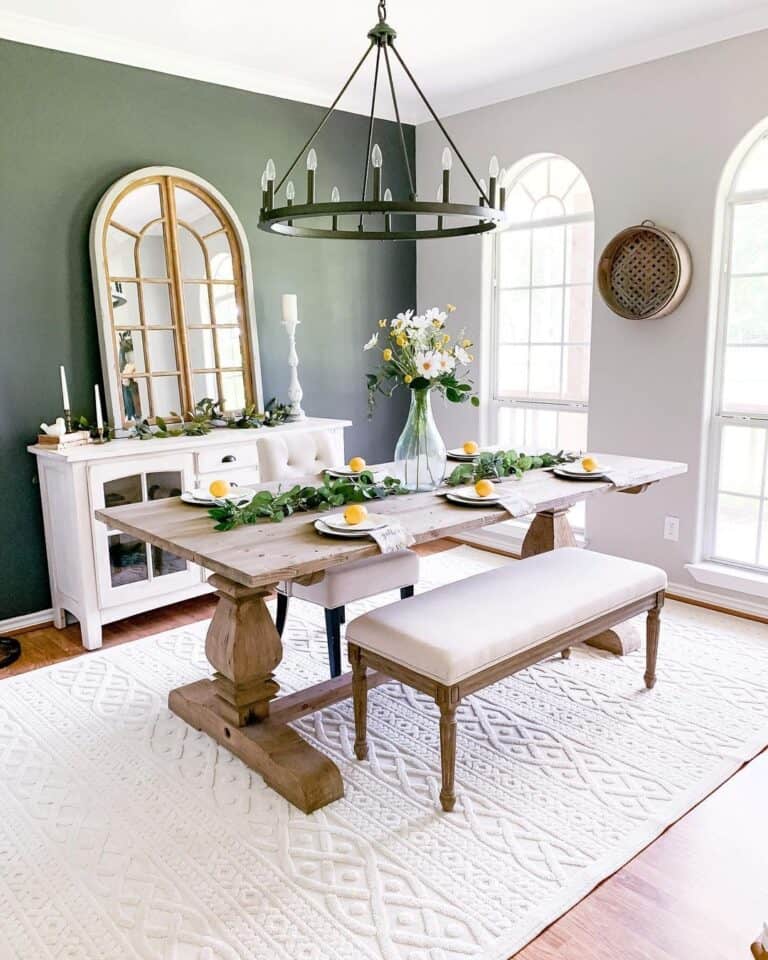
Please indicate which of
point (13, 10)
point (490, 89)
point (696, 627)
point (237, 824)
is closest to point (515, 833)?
point (237, 824)

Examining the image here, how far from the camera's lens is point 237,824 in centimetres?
213

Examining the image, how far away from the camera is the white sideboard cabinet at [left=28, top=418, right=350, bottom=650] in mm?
3217

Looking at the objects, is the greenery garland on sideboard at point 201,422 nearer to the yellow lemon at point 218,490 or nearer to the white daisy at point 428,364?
the yellow lemon at point 218,490

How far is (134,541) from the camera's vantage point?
346 cm

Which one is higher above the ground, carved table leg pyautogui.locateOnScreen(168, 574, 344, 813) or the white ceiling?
the white ceiling

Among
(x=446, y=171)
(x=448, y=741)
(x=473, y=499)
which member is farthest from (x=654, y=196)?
(x=448, y=741)

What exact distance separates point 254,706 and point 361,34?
2901mm

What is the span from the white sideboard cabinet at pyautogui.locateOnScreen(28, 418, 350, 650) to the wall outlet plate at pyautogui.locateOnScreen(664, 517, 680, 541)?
1840 millimetres

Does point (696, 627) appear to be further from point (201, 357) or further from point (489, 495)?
point (201, 357)

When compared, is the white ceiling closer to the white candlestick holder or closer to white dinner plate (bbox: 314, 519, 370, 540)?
the white candlestick holder

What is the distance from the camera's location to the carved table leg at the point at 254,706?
7.31 ft

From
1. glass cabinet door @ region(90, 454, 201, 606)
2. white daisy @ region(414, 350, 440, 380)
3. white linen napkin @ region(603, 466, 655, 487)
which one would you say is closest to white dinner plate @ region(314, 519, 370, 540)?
white daisy @ region(414, 350, 440, 380)

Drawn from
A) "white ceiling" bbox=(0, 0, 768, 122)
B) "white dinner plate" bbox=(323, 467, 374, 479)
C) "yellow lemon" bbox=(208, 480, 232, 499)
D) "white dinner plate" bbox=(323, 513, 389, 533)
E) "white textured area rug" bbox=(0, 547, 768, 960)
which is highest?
"white ceiling" bbox=(0, 0, 768, 122)

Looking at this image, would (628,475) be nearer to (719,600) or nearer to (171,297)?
(719,600)
